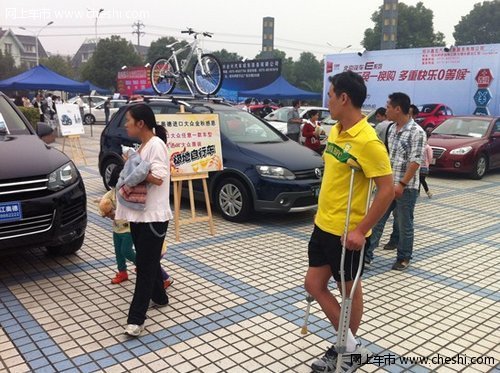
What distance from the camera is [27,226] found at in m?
3.97

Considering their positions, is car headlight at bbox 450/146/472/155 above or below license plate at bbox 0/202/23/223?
below

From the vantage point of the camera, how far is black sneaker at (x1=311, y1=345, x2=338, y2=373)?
2.88m

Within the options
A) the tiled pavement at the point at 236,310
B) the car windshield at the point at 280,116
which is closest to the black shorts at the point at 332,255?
the tiled pavement at the point at 236,310

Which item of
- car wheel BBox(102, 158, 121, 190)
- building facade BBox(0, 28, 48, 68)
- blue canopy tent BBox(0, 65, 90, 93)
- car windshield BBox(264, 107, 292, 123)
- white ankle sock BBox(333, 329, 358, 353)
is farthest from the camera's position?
building facade BBox(0, 28, 48, 68)

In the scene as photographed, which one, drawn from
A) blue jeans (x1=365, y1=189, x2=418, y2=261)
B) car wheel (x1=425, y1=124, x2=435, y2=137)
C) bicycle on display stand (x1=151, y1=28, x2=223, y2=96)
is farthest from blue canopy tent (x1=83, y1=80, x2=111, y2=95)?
blue jeans (x1=365, y1=189, x2=418, y2=261)

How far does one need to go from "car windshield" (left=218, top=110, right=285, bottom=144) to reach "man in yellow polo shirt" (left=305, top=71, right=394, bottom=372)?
4120mm

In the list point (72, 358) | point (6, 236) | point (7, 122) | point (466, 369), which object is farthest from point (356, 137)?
point (7, 122)

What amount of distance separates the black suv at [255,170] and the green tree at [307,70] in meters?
55.5

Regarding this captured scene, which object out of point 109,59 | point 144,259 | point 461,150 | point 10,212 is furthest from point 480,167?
point 109,59

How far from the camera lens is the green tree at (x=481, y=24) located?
55.3 m

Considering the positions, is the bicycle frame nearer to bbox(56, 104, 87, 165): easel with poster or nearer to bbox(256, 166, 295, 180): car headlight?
bbox(256, 166, 295, 180): car headlight

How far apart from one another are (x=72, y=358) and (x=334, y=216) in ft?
6.28

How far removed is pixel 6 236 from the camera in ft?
12.6

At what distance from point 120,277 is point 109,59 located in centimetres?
4569
